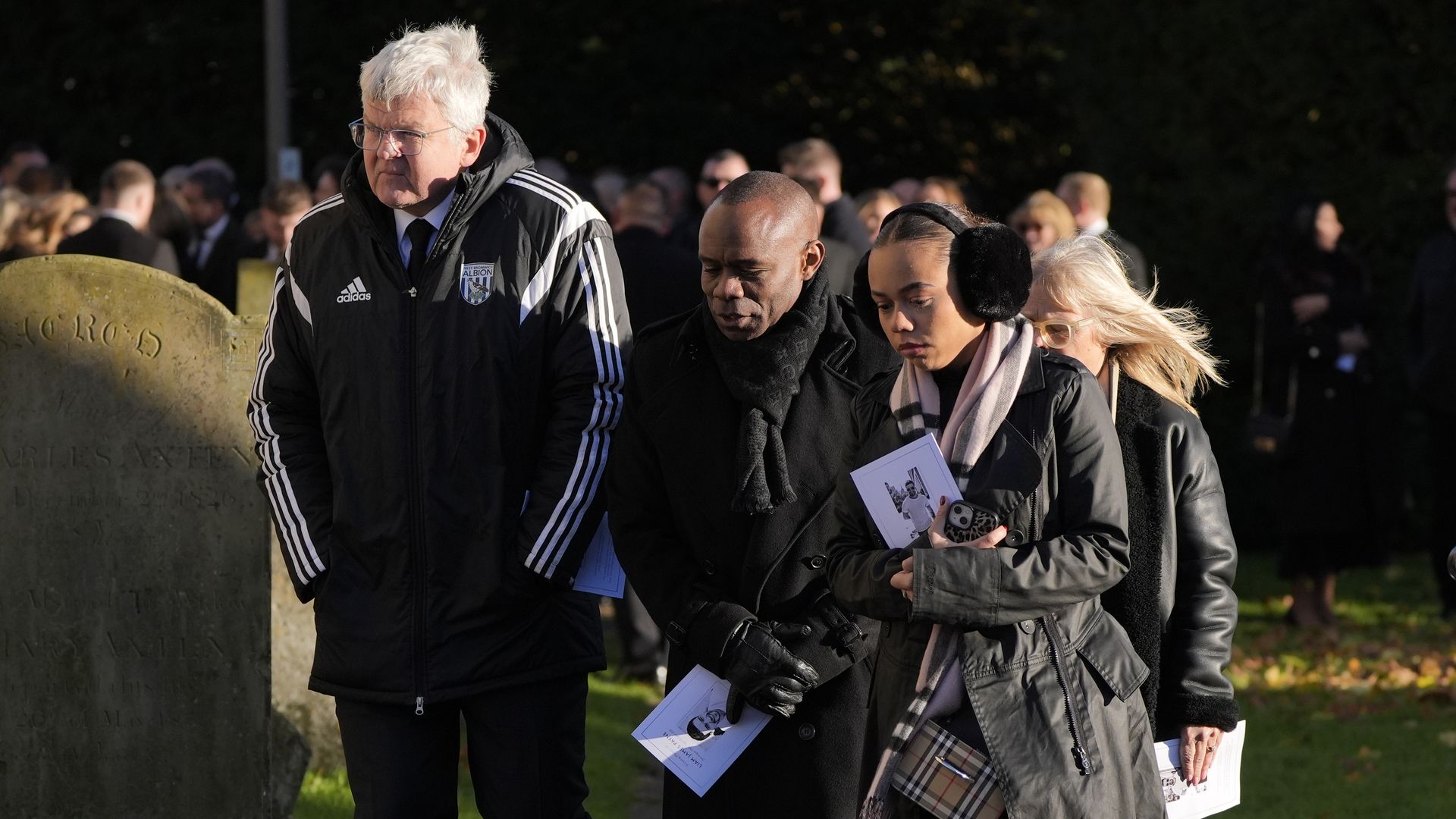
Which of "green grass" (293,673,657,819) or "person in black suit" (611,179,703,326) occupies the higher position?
"person in black suit" (611,179,703,326)

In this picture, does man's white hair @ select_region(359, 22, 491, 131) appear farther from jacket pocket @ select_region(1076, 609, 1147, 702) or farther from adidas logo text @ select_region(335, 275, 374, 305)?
A: jacket pocket @ select_region(1076, 609, 1147, 702)

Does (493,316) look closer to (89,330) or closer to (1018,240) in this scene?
(1018,240)

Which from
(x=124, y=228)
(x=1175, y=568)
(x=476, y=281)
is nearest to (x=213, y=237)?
(x=124, y=228)

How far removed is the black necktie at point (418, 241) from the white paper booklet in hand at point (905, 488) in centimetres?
127

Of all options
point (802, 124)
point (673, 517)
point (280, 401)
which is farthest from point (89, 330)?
point (802, 124)

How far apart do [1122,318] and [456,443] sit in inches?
59.8

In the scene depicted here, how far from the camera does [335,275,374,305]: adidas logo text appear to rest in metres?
4.32

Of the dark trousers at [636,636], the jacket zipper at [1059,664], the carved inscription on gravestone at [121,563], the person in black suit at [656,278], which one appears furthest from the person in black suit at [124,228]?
the jacket zipper at [1059,664]

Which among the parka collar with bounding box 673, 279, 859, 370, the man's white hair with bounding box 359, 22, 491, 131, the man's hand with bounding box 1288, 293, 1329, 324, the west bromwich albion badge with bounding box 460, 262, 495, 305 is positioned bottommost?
the man's hand with bounding box 1288, 293, 1329, 324

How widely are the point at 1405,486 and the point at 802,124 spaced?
879 cm

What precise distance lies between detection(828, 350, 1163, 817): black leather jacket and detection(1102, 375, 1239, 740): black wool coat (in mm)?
306

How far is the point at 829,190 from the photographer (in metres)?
9.76

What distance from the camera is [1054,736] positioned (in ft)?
11.6

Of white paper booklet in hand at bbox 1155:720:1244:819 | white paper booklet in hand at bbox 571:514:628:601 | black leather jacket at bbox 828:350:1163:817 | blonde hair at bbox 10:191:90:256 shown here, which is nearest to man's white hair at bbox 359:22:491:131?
white paper booklet in hand at bbox 571:514:628:601
